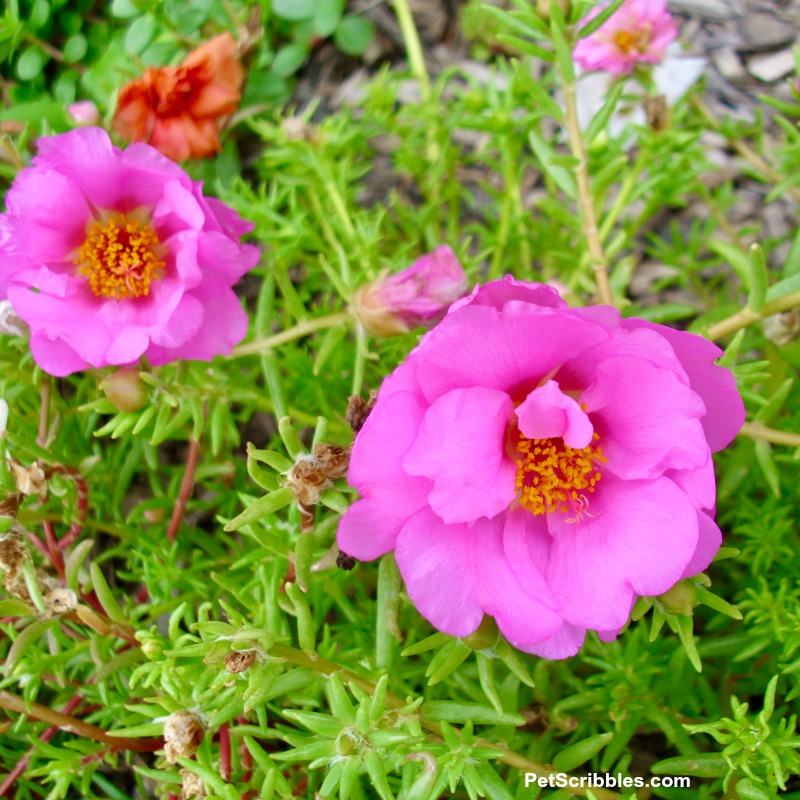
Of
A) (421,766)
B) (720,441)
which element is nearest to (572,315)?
(720,441)

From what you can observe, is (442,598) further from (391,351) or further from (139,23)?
(139,23)

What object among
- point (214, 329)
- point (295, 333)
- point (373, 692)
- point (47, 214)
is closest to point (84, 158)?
point (47, 214)

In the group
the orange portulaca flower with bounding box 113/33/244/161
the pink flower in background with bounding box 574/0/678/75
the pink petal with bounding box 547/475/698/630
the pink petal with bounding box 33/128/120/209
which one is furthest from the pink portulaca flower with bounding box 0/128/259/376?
the pink flower in background with bounding box 574/0/678/75

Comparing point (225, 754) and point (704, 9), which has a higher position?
point (704, 9)

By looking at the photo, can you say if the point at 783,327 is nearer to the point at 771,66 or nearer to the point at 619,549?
the point at 619,549

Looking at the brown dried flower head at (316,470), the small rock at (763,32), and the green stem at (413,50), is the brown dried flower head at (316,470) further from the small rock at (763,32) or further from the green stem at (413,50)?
the small rock at (763,32)

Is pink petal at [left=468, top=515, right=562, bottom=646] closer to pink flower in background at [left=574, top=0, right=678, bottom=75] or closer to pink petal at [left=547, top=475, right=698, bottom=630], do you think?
pink petal at [left=547, top=475, right=698, bottom=630]

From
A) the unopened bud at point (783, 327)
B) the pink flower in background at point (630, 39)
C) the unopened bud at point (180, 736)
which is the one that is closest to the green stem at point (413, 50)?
the pink flower in background at point (630, 39)

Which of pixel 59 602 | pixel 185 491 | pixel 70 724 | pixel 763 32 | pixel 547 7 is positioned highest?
pixel 547 7
